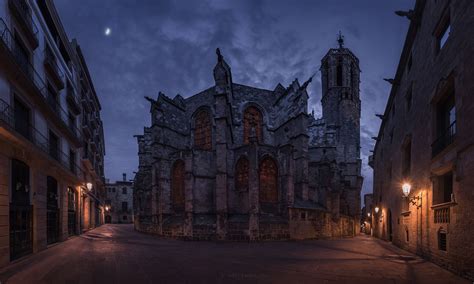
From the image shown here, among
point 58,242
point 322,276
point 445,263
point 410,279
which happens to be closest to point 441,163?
point 445,263

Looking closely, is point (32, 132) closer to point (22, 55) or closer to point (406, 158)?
point (22, 55)

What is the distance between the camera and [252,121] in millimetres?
28703

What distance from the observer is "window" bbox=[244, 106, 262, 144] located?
28.1 metres

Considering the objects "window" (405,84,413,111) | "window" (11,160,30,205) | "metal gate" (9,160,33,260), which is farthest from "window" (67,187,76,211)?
"window" (405,84,413,111)

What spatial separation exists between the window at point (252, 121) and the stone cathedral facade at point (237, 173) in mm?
108

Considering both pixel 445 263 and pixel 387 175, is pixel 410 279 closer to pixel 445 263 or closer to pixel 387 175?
pixel 445 263

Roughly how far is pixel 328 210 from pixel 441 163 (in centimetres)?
1581

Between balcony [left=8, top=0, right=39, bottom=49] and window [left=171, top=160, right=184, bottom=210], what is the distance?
43.5ft

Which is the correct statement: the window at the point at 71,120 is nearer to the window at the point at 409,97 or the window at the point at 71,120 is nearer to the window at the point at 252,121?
the window at the point at 252,121

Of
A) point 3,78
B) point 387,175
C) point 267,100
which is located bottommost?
point 387,175

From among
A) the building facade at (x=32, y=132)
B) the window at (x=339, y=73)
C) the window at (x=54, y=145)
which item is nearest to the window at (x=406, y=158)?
the building facade at (x=32, y=132)

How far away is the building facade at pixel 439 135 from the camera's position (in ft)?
25.5

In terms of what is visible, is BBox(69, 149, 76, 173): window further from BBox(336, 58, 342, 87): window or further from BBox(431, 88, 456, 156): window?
BBox(336, 58, 342, 87): window

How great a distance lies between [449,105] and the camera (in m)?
10.1
